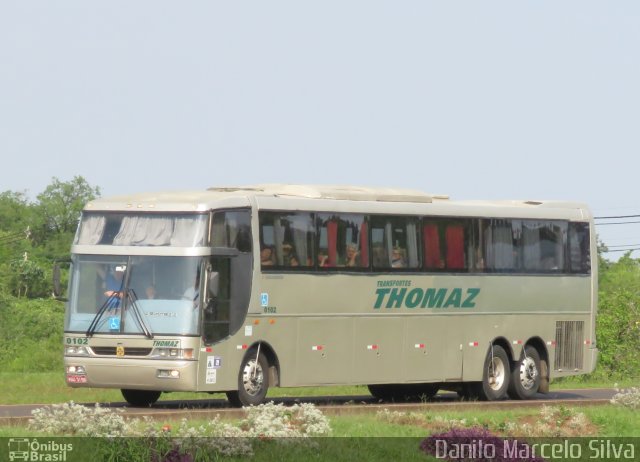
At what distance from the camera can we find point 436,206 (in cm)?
2912

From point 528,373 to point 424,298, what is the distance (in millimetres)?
3441

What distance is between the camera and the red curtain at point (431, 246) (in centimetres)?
2866

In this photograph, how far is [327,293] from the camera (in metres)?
26.6

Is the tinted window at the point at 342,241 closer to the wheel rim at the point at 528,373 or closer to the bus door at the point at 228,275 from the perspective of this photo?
the bus door at the point at 228,275

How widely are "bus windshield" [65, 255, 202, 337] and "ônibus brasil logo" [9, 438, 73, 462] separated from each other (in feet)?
25.1

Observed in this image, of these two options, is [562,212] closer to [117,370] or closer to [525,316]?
[525,316]

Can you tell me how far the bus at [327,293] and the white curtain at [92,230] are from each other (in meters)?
0.03

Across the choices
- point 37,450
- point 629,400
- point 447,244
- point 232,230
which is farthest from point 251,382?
point 37,450

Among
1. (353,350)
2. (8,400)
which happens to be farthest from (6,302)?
(353,350)

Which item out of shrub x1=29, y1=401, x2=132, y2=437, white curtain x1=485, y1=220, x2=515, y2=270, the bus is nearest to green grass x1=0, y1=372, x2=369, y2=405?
the bus

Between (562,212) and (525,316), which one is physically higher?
(562,212)

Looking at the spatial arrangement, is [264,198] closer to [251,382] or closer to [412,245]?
[251,382]

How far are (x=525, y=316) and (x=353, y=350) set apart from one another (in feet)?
15.5

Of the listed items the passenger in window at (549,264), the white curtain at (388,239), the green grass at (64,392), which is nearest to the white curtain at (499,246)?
the passenger in window at (549,264)
